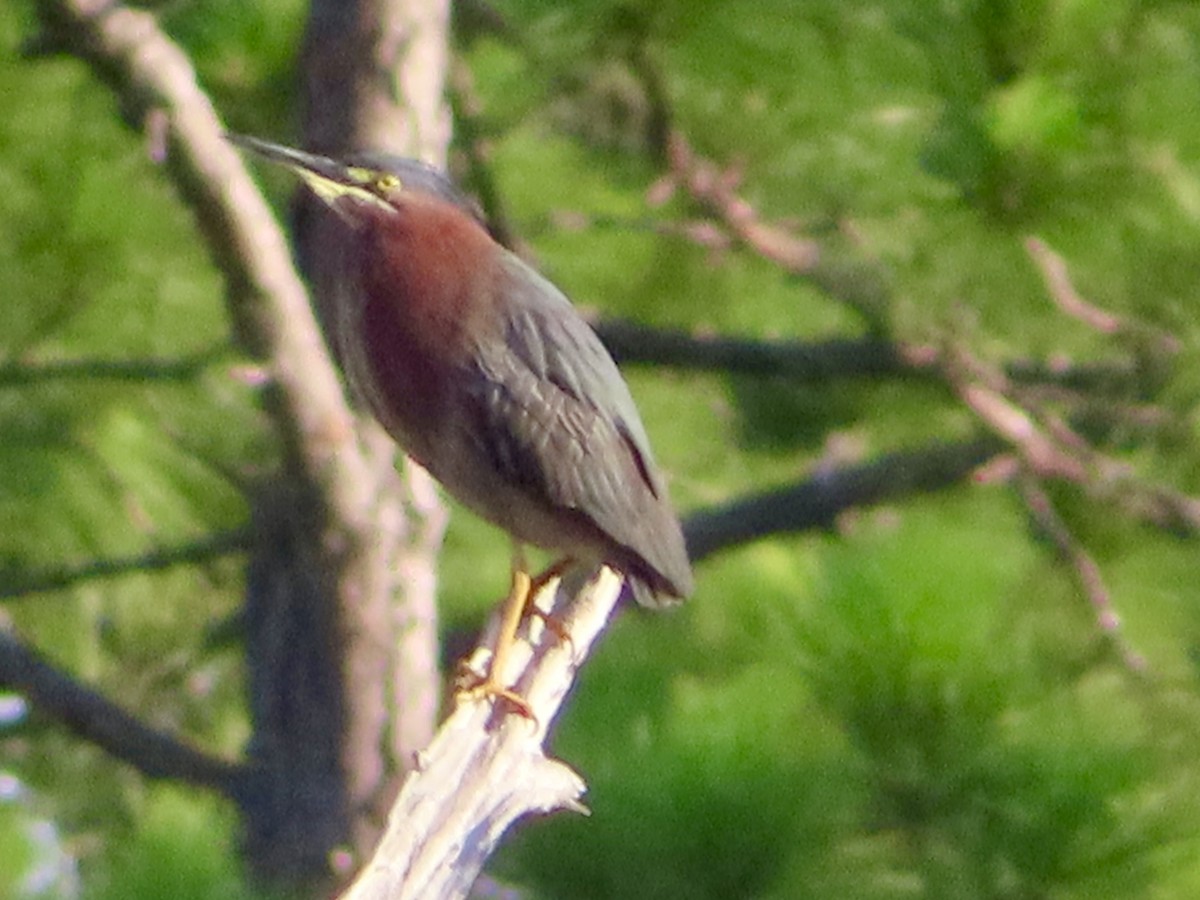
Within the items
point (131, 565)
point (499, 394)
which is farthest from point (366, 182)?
point (131, 565)

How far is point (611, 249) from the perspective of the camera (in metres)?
3.62

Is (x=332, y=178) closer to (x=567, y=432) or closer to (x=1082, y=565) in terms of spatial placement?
(x=567, y=432)

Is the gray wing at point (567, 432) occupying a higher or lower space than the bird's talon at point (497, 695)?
higher

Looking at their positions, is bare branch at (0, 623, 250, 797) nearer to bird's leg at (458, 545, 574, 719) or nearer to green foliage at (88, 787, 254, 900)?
bird's leg at (458, 545, 574, 719)

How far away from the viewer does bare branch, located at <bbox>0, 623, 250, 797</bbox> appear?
2881 mm

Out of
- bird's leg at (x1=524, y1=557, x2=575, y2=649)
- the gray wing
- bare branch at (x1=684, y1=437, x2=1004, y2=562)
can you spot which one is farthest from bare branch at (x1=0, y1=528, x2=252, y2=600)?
the gray wing

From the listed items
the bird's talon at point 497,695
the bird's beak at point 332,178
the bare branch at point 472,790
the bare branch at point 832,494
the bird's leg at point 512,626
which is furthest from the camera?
the bare branch at point 832,494

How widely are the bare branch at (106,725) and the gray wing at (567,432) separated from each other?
1062mm

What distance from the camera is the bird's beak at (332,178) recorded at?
2.16m

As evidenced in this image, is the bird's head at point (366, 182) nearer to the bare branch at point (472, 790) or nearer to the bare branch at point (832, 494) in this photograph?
the bare branch at point (472, 790)

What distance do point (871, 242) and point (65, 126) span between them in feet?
4.29

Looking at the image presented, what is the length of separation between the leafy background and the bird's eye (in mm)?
610

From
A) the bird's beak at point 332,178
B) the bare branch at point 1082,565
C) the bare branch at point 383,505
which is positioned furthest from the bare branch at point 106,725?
the bare branch at point 1082,565

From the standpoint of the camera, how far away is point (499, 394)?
2.05 meters
